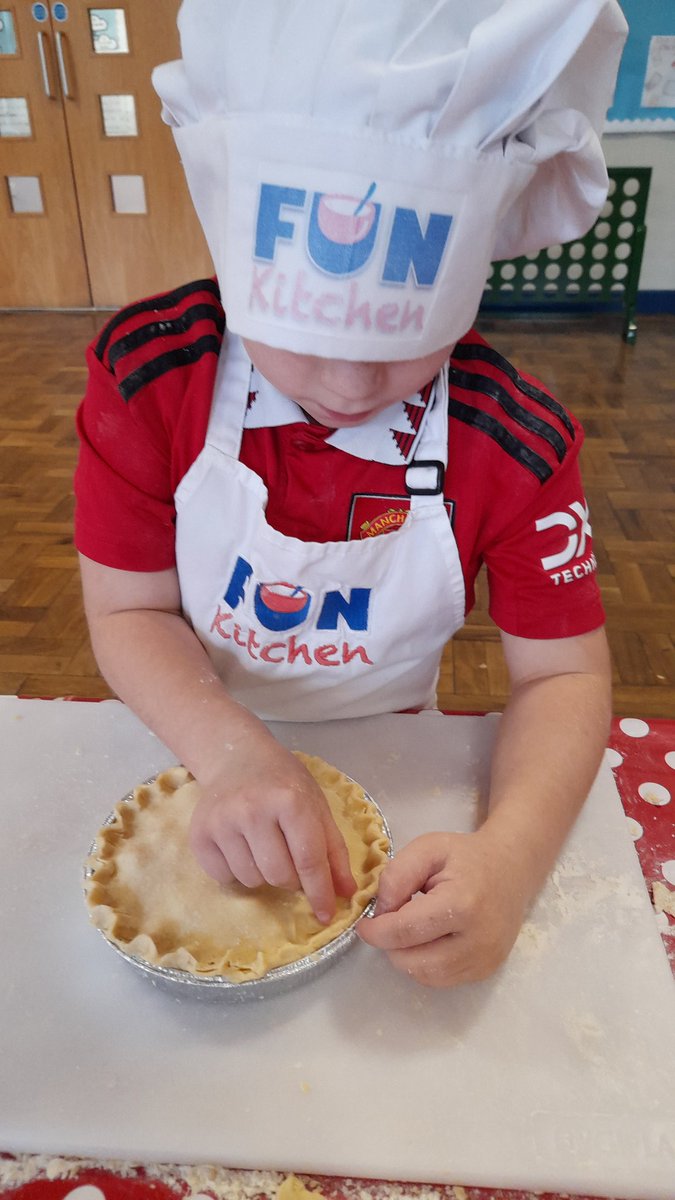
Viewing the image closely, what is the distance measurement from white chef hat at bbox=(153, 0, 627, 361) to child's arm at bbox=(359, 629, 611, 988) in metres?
0.29

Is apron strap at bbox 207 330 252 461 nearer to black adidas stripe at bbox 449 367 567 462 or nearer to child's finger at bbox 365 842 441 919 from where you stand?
black adidas stripe at bbox 449 367 567 462

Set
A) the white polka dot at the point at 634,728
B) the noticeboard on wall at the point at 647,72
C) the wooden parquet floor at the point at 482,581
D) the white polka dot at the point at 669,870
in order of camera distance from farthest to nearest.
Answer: the noticeboard on wall at the point at 647,72 → the wooden parquet floor at the point at 482,581 → the white polka dot at the point at 634,728 → the white polka dot at the point at 669,870

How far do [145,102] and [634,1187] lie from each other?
3977 millimetres

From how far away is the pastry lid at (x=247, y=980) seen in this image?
0.47m

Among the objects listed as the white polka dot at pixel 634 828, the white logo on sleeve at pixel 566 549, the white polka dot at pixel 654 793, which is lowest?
the white polka dot at pixel 654 793

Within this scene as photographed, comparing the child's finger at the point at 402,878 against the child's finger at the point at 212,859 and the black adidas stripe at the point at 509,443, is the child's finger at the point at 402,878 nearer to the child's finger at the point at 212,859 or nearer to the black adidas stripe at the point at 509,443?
the child's finger at the point at 212,859

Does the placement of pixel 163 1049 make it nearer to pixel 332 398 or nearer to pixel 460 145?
pixel 332 398

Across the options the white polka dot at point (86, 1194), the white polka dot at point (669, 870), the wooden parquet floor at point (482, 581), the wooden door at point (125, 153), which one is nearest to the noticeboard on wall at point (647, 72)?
the wooden parquet floor at point (482, 581)

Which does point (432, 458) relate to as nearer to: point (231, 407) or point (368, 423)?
point (368, 423)

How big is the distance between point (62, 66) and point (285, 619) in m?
3.71

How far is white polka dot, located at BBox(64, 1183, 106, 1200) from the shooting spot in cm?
A: 42

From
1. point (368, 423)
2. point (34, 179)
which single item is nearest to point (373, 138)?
point (368, 423)

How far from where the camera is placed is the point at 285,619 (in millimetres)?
695

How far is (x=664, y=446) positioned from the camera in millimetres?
2631
